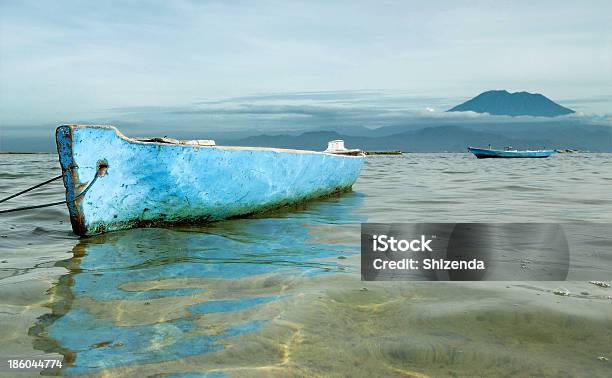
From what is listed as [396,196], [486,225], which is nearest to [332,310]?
[486,225]

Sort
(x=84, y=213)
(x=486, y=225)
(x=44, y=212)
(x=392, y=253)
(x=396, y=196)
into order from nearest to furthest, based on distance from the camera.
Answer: (x=392, y=253) → (x=84, y=213) → (x=486, y=225) → (x=44, y=212) → (x=396, y=196)

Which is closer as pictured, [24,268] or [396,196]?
[24,268]

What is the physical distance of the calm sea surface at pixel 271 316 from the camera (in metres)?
2.09

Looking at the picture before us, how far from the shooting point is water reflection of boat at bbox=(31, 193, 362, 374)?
2256 millimetres

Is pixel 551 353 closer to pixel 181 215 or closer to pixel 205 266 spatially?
pixel 205 266

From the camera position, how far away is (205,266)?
384cm

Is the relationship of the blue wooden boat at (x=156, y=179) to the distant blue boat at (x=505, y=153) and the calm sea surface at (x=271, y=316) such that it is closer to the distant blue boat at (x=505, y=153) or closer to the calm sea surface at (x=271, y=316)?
the calm sea surface at (x=271, y=316)

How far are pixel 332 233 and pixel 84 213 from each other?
2.71 meters

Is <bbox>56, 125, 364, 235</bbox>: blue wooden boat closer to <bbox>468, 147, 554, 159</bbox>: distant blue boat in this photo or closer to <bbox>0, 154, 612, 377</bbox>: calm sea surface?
<bbox>0, 154, 612, 377</bbox>: calm sea surface

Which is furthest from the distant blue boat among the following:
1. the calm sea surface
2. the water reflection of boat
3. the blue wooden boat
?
the calm sea surface

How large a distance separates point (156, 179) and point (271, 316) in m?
3.15

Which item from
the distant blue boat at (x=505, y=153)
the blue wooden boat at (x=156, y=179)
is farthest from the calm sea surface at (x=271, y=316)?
the distant blue boat at (x=505, y=153)

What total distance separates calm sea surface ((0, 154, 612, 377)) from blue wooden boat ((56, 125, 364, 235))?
0.48m

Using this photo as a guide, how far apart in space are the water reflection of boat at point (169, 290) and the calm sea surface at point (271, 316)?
12mm
